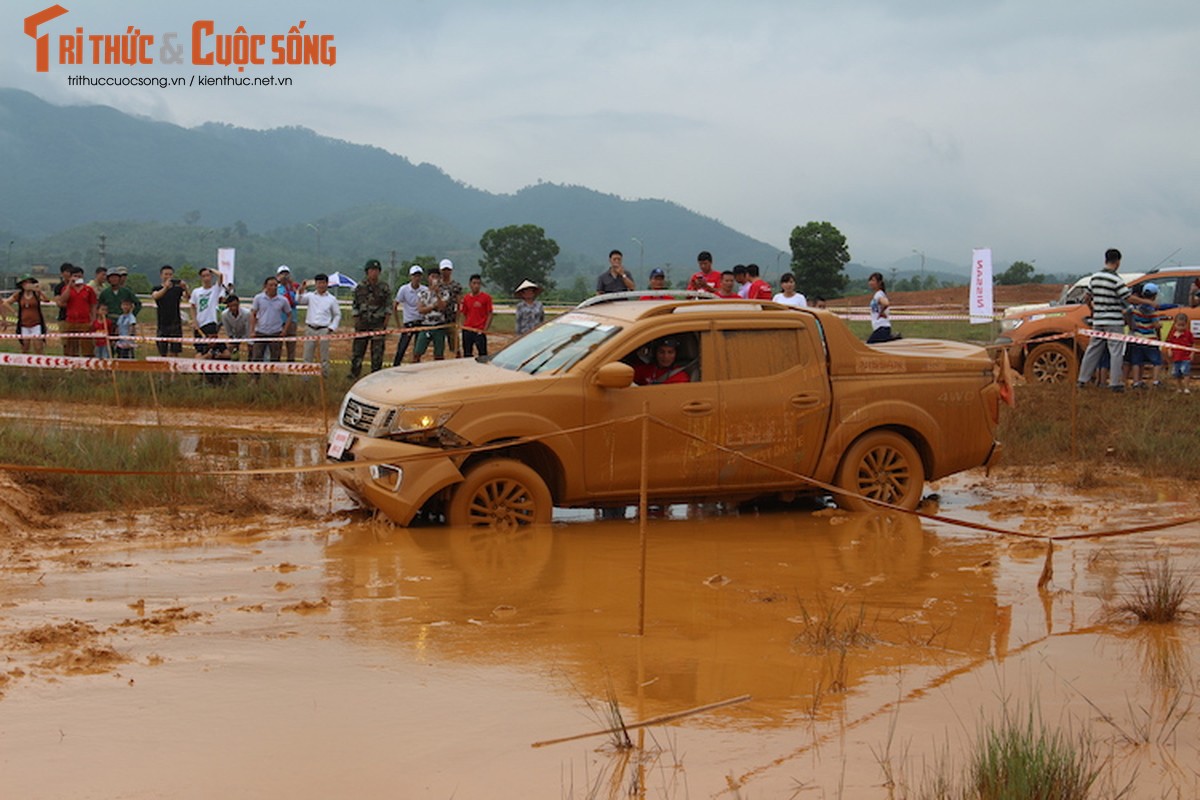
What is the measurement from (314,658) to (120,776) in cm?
169

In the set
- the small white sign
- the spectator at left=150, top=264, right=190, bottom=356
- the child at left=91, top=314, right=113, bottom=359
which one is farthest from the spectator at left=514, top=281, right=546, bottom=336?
the small white sign

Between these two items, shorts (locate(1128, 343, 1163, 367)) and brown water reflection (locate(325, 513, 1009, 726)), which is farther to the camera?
shorts (locate(1128, 343, 1163, 367))

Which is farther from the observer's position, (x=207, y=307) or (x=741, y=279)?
(x=207, y=307)

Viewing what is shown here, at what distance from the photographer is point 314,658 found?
6.97m

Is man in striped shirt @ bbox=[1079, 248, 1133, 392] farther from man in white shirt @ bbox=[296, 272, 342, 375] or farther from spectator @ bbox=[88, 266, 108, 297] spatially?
spectator @ bbox=[88, 266, 108, 297]

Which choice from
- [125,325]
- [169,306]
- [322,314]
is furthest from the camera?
[125,325]

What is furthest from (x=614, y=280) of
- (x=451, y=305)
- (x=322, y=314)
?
(x=322, y=314)

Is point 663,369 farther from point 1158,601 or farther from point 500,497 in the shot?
point 1158,601

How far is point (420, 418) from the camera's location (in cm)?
1018

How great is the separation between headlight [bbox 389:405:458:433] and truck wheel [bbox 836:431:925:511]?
3.36 meters

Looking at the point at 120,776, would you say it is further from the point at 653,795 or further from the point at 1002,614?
the point at 1002,614

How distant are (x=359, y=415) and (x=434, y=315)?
381 inches

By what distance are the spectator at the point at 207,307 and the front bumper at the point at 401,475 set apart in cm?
1209

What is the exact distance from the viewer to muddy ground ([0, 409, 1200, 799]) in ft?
18.1
